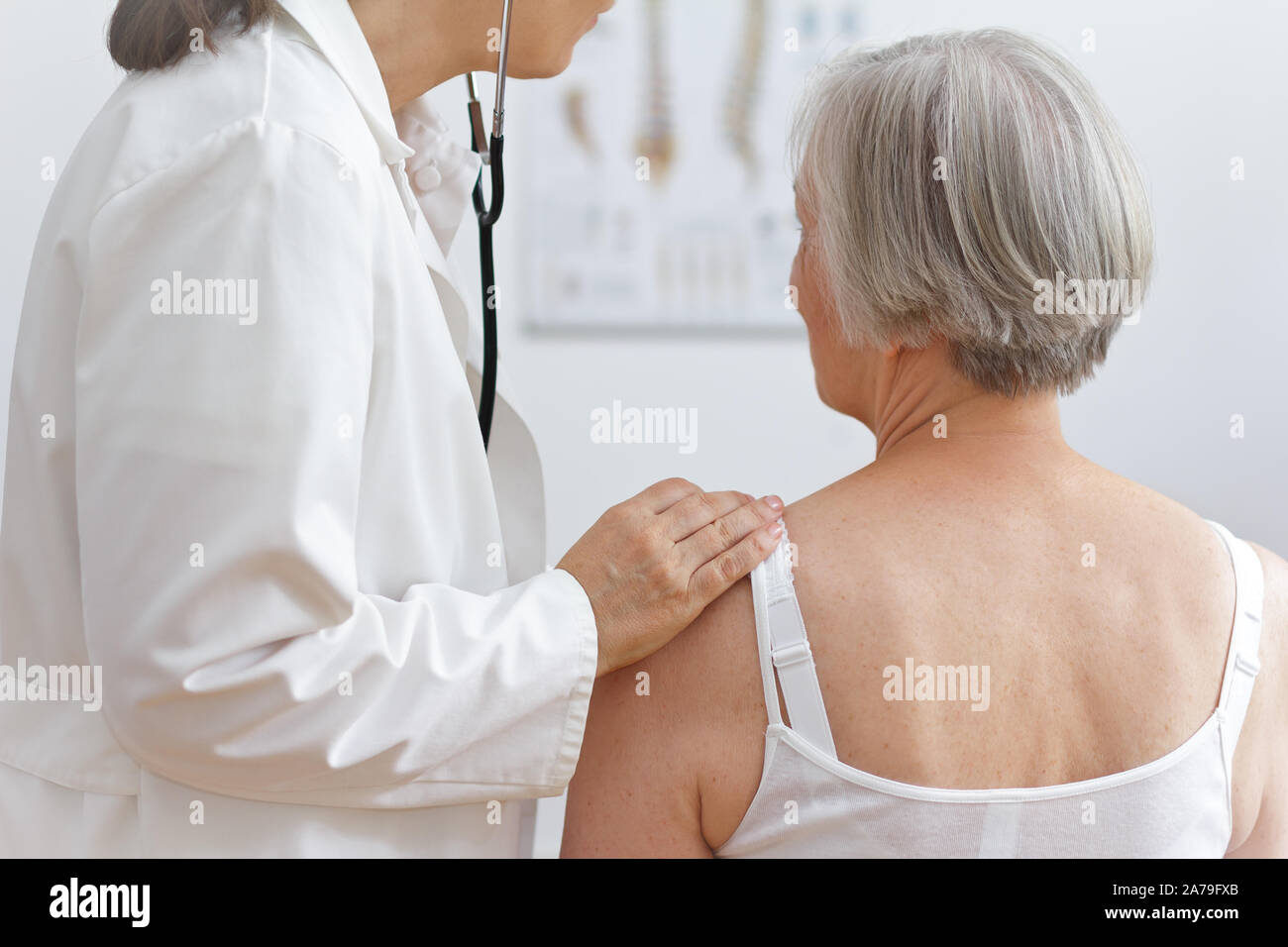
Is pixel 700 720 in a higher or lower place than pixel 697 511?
lower

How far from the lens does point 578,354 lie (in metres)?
2.22

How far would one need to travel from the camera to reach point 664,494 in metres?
0.97

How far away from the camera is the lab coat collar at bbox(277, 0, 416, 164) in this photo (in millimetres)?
910

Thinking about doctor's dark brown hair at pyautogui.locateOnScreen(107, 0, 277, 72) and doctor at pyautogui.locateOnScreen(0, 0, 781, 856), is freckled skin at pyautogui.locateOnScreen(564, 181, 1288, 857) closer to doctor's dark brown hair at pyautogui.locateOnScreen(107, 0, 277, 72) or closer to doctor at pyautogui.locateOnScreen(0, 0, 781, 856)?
doctor at pyautogui.locateOnScreen(0, 0, 781, 856)

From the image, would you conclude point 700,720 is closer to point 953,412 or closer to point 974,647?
point 974,647

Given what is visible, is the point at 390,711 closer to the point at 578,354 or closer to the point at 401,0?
the point at 401,0

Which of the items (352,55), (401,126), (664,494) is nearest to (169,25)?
(352,55)

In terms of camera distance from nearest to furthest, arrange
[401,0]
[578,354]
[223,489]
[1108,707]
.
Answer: [223,489], [1108,707], [401,0], [578,354]

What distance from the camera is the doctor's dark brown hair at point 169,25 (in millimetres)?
877

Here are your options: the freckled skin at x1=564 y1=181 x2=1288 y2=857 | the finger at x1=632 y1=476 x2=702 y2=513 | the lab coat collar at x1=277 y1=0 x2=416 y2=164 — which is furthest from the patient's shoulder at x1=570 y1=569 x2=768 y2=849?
the lab coat collar at x1=277 y1=0 x2=416 y2=164

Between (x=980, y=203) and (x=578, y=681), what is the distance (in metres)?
0.52

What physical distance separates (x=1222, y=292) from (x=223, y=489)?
2242 millimetres

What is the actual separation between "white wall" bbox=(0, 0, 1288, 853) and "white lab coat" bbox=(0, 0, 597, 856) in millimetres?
1278
